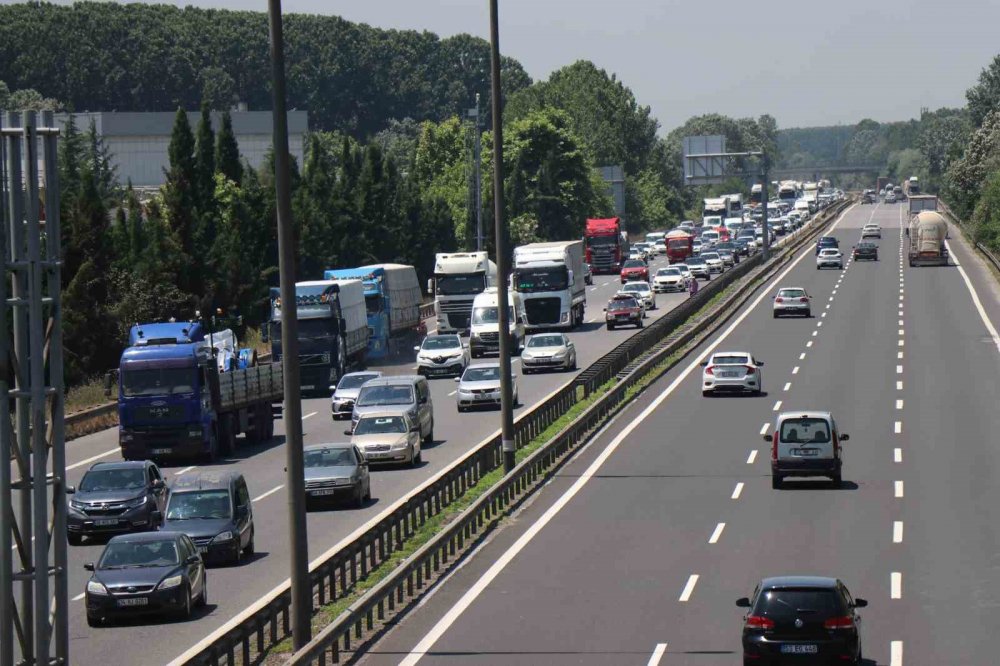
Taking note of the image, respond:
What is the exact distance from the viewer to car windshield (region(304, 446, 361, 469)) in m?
38.1

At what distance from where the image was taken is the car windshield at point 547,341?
6701cm

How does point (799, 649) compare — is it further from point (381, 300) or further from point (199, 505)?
point (381, 300)

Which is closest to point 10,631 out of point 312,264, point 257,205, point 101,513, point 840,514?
point 101,513

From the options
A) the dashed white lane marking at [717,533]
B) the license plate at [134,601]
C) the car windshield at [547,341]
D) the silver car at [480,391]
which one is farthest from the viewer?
the car windshield at [547,341]

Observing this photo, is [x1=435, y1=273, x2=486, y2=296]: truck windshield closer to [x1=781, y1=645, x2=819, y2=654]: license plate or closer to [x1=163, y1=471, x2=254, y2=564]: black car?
[x1=163, y1=471, x2=254, y2=564]: black car

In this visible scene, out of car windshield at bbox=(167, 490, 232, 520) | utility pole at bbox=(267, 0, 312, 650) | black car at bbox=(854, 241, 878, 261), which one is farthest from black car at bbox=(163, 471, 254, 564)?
black car at bbox=(854, 241, 878, 261)

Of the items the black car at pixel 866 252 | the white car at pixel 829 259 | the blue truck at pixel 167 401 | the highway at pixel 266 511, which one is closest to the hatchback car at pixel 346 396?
the highway at pixel 266 511

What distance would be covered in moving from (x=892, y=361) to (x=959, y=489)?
2804cm

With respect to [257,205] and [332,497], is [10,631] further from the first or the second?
[257,205]

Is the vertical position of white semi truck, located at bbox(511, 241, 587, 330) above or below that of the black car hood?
above

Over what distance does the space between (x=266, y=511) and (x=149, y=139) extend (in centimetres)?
13423

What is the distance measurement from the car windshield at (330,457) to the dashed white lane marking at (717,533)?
27.4 feet

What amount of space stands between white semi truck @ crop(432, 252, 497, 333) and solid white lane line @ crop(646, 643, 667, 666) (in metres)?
55.7

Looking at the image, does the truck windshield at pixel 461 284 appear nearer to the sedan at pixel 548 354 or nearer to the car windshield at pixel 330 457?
the sedan at pixel 548 354
